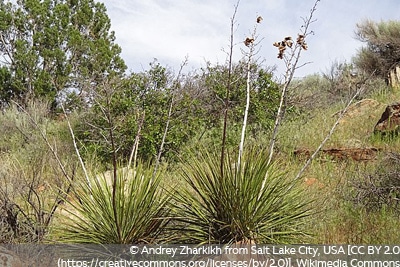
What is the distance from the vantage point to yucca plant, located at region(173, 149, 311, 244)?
4.14m

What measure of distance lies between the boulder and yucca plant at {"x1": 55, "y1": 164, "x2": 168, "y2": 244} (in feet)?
19.0

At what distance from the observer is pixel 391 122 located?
925 cm

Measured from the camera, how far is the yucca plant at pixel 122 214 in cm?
434

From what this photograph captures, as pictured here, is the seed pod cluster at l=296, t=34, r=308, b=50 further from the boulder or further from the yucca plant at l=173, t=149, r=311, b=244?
the boulder

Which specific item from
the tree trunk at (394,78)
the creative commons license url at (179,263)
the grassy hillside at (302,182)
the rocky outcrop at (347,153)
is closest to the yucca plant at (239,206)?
the grassy hillside at (302,182)

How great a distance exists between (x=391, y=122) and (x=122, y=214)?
6.31 meters

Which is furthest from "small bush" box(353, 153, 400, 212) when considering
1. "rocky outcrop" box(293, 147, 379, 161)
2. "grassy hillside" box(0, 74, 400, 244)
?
"rocky outcrop" box(293, 147, 379, 161)

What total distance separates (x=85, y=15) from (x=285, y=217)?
16.7m

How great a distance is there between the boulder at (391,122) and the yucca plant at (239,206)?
524 centimetres

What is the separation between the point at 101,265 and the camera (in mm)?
4238

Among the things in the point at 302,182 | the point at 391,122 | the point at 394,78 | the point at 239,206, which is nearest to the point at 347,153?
the point at 391,122

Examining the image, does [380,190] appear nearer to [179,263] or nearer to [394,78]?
[179,263]

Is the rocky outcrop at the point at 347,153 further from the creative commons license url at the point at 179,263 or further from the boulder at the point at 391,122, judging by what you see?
the creative commons license url at the point at 179,263

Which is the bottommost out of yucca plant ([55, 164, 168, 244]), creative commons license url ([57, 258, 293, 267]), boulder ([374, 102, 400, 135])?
creative commons license url ([57, 258, 293, 267])
